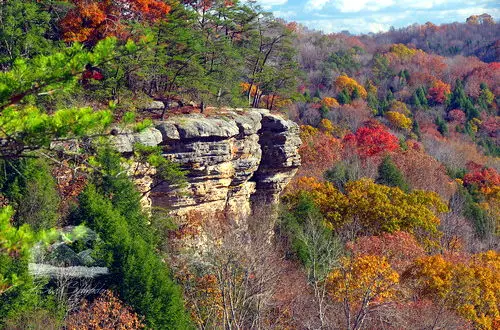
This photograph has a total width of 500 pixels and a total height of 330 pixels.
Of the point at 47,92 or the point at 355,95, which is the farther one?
the point at 355,95

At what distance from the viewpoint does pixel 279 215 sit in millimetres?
21281

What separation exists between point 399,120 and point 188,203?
34239mm

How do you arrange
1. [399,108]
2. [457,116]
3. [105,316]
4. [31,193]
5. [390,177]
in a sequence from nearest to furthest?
[105,316], [31,193], [390,177], [457,116], [399,108]

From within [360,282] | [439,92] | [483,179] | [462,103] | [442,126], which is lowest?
[483,179]

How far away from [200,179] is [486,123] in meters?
41.4

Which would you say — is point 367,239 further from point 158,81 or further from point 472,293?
point 158,81

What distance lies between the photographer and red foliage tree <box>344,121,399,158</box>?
3578 cm

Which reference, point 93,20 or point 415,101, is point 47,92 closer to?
point 93,20

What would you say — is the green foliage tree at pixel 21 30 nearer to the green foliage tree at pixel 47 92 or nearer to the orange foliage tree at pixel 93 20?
the orange foliage tree at pixel 93 20

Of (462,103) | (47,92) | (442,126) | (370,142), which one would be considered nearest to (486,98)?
(462,103)

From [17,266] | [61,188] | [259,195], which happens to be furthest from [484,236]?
[17,266]

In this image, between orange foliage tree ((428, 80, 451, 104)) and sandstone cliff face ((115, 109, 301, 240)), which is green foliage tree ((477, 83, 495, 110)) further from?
sandstone cliff face ((115, 109, 301, 240))

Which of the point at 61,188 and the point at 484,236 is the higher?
the point at 61,188

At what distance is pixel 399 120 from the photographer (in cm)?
4834
